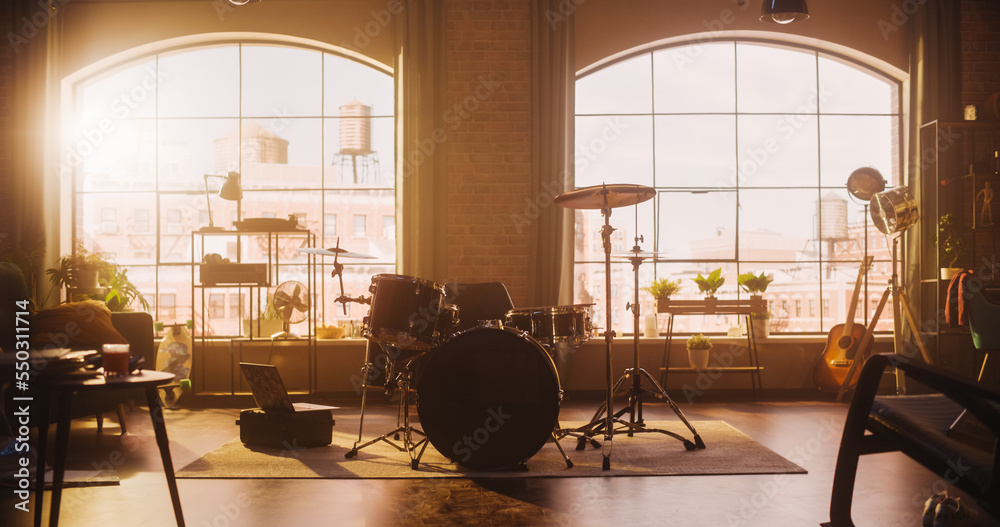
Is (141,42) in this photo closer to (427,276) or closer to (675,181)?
(427,276)

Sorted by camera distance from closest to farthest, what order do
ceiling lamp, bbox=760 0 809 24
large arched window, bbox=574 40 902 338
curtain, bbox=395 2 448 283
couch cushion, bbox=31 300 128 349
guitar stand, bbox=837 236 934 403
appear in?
couch cushion, bbox=31 300 128 349 < ceiling lamp, bbox=760 0 809 24 < guitar stand, bbox=837 236 934 403 < curtain, bbox=395 2 448 283 < large arched window, bbox=574 40 902 338

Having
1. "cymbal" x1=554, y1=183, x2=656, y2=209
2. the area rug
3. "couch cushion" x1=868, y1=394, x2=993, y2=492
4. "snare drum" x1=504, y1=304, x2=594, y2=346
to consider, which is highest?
"cymbal" x1=554, y1=183, x2=656, y2=209

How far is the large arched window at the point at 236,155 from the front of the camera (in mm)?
7215

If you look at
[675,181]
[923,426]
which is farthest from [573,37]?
[923,426]

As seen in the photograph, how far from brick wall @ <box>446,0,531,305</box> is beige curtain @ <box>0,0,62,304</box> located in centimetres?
356

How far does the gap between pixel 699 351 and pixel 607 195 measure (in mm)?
2874

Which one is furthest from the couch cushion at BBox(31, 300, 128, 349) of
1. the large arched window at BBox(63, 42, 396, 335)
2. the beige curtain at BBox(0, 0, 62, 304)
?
the large arched window at BBox(63, 42, 396, 335)

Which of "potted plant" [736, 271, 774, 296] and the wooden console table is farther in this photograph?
"potted plant" [736, 271, 774, 296]

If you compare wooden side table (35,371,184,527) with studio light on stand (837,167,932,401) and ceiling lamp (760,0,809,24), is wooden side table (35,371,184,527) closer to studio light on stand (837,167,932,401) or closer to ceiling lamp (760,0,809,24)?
ceiling lamp (760,0,809,24)

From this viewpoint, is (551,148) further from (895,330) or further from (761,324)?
(895,330)

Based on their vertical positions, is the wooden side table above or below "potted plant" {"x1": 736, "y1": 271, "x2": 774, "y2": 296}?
below

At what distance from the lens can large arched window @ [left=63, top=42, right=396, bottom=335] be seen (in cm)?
721

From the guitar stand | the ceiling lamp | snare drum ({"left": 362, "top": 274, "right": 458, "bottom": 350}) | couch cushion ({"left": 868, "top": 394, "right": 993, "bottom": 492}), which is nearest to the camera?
couch cushion ({"left": 868, "top": 394, "right": 993, "bottom": 492})

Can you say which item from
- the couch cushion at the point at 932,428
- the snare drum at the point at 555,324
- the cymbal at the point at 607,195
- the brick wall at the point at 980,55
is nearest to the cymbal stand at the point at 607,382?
the cymbal at the point at 607,195
